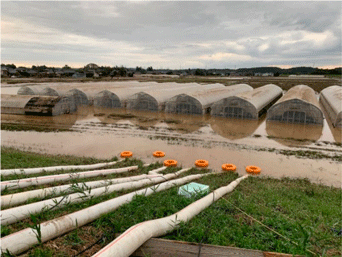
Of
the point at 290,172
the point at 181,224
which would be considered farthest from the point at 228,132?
the point at 181,224

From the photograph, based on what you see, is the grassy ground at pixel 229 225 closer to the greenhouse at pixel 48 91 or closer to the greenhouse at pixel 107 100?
the greenhouse at pixel 107 100

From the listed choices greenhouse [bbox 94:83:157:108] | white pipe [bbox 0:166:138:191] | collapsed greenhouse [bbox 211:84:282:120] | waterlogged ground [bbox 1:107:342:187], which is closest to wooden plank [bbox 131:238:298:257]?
white pipe [bbox 0:166:138:191]

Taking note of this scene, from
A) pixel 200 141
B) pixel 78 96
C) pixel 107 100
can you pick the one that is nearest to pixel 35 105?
pixel 78 96

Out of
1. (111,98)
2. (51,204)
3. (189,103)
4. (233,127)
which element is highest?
(111,98)

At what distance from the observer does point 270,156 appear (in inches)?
500

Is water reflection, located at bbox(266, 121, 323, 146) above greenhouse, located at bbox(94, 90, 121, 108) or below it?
below

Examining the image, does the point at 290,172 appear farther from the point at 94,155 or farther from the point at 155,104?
the point at 155,104

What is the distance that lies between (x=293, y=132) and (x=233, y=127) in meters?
3.96

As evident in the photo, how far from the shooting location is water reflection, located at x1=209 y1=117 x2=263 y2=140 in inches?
663

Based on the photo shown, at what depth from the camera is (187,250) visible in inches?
135

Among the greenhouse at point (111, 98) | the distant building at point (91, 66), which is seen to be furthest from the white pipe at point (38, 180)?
the distant building at point (91, 66)

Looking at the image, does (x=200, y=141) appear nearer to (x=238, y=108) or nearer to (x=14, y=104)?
(x=238, y=108)

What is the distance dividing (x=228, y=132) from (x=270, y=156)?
488 cm

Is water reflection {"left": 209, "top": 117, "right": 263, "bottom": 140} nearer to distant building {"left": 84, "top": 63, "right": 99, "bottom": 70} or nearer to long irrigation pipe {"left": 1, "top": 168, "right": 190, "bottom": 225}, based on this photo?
long irrigation pipe {"left": 1, "top": 168, "right": 190, "bottom": 225}
